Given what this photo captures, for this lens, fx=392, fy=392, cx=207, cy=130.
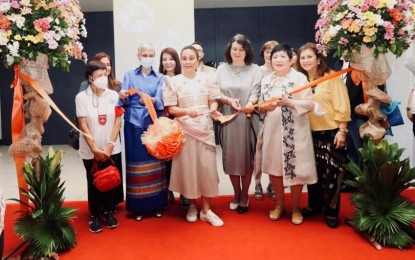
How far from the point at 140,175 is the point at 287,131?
1.31 metres

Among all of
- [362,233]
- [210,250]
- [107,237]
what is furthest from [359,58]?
[107,237]

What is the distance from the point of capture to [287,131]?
3.22m

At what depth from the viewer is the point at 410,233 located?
287cm

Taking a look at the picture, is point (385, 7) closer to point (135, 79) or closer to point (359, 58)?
point (359, 58)

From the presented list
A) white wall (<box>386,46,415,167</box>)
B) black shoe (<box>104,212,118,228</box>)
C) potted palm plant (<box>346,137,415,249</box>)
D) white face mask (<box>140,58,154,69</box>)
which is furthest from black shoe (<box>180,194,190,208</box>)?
white wall (<box>386,46,415,167</box>)

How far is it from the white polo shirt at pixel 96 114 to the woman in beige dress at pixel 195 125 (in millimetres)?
470

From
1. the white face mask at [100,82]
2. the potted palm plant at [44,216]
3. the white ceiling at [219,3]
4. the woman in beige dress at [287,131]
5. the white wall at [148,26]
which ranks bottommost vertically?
the potted palm plant at [44,216]

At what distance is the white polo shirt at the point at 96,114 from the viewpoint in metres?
3.16

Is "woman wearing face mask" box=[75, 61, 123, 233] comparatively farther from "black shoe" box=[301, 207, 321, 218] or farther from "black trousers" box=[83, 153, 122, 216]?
"black shoe" box=[301, 207, 321, 218]

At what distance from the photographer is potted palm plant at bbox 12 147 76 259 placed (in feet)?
8.96

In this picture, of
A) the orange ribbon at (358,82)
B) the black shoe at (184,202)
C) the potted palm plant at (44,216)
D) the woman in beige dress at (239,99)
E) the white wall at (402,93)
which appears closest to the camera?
the potted palm plant at (44,216)

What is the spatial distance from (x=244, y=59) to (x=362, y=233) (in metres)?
1.74

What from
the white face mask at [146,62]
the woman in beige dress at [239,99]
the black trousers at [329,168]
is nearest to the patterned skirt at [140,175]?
the white face mask at [146,62]

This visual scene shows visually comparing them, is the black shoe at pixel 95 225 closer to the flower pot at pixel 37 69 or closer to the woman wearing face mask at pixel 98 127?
the woman wearing face mask at pixel 98 127
